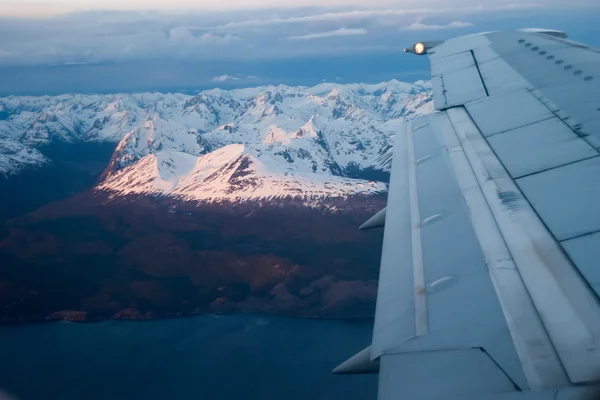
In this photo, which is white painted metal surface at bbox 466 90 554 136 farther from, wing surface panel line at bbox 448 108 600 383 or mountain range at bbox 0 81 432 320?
mountain range at bbox 0 81 432 320

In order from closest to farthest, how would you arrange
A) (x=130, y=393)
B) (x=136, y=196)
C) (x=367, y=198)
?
1. (x=130, y=393)
2. (x=367, y=198)
3. (x=136, y=196)

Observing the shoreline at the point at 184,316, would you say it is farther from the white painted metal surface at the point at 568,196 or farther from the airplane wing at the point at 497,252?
the white painted metal surface at the point at 568,196

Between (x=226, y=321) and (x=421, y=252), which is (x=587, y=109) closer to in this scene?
(x=421, y=252)

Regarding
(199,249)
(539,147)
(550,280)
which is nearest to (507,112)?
(539,147)

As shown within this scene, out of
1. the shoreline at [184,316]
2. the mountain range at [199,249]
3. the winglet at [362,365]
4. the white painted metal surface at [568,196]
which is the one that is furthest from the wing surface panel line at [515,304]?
the mountain range at [199,249]

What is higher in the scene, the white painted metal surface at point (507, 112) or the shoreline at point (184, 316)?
the white painted metal surface at point (507, 112)

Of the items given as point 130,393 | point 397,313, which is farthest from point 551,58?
point 130,393
